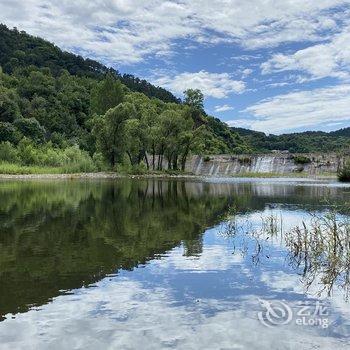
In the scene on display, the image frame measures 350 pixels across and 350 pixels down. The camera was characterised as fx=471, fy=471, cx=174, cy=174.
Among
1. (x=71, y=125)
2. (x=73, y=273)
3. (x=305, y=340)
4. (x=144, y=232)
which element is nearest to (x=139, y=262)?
(x=73, y=273)

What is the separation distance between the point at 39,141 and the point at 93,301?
101383mm

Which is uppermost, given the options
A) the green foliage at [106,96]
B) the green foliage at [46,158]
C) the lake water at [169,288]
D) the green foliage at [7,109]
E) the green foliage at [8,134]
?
the green foliage at [106,96]

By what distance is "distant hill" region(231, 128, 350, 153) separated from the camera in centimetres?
16130

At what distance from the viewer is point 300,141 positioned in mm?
172500

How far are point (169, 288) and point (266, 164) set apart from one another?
93.2m

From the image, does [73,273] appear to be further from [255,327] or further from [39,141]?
[39,141]

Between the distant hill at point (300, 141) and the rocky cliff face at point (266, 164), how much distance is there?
181ft

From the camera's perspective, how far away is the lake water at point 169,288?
27.6 ft

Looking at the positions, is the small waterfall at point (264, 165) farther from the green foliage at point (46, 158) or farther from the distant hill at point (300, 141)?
the distant hill at point (300, 141)

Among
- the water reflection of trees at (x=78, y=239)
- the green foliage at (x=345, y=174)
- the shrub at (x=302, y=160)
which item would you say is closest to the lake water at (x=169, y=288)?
the water reflection of trees at (x=78, y=239)

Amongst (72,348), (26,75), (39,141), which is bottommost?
(72,348)

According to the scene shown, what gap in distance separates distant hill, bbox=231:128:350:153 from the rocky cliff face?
5509cm

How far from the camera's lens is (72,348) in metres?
7.81

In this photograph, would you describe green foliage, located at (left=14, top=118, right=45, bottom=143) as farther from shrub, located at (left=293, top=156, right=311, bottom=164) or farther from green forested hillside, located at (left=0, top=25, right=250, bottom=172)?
shrub, located at (left=293, top=156, right=311, bottom=164)
